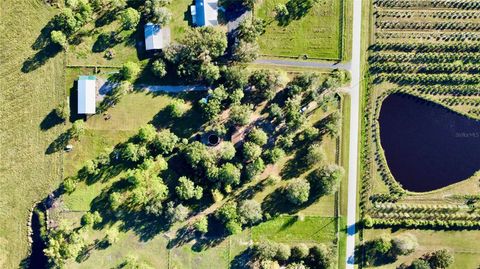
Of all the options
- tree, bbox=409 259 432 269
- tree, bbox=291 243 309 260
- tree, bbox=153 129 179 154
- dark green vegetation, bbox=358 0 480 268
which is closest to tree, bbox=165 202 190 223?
tree, bbox=153 129 179 154

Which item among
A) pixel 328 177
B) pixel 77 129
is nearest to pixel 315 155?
pixel 328 177

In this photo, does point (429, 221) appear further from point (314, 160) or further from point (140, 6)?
point (140, 6)

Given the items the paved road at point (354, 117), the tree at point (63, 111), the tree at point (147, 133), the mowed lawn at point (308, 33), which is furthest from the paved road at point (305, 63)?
the tree at point (63, 111)

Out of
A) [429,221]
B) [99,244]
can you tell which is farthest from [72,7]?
[429,221]

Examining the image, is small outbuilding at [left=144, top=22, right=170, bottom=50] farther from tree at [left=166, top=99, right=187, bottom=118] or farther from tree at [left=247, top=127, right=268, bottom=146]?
tree at [left=247, top=127, right=268, bottom=146]

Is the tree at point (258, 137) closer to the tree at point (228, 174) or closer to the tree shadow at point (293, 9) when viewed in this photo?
the tree at point (228, 174)

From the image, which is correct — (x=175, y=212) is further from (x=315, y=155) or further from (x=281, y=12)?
(x=281, y=12)
